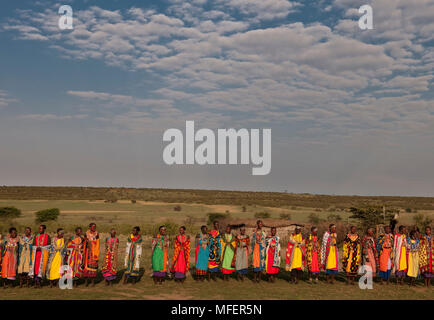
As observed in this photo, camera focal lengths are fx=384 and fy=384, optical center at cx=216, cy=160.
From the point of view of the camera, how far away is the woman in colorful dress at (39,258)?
1100cm

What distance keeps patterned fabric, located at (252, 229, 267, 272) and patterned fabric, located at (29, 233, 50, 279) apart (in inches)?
246

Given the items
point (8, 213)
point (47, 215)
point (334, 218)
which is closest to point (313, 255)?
point (47, 215)

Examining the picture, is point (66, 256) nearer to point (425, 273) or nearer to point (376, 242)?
point (376, 242)

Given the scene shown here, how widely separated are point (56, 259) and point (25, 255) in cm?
91

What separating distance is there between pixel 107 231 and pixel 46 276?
1649cm

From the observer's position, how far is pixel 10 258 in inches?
434

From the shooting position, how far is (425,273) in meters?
12.0

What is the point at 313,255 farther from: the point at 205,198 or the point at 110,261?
the point at 205,198

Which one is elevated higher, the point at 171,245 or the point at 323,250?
the point at 323,250

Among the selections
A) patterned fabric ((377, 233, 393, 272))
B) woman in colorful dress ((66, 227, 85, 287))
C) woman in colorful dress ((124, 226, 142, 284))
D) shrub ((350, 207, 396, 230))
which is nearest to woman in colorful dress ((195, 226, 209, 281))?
woman in colorful dress ((124, 226, 142, 284))

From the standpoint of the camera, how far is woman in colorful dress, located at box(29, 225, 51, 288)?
1100cm

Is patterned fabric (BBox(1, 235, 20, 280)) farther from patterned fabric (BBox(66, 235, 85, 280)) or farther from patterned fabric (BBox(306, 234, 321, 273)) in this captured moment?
patterned fabric (BBox(306, 234, 321, 273))
